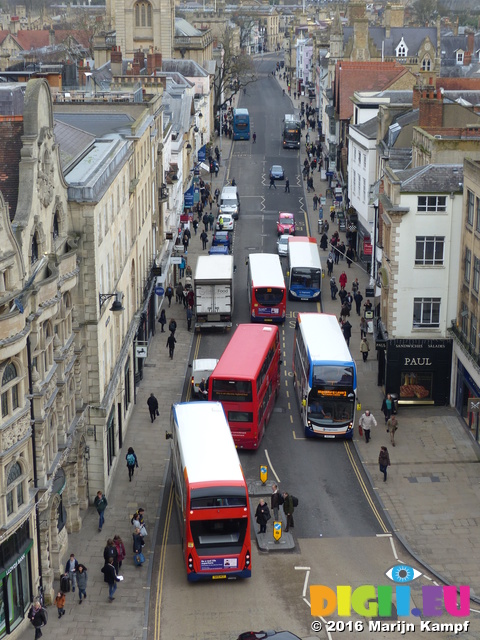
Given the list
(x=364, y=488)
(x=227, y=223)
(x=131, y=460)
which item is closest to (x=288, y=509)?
(x=364, y=488)

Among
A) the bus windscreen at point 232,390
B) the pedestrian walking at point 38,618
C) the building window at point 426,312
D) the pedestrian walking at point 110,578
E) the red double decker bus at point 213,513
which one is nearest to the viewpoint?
the pedestrian walking at point 38,618

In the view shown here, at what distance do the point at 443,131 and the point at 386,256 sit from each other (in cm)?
1007

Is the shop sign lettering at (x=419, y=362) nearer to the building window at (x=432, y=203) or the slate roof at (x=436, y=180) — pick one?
the building window at (x=432, y=203)

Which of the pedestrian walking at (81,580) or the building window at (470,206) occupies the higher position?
the building window at (470,206)

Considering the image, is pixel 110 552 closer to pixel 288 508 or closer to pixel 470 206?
pixel 288 508

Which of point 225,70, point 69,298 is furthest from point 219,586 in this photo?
point 225,70

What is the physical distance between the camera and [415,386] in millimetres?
54500

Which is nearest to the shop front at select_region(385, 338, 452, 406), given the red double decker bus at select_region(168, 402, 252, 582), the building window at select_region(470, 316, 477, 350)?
the building window at select_region(470, 316, 477, 350)

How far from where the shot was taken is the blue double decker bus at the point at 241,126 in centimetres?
13562

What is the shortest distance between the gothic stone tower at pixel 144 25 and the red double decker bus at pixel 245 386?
85.4 metres

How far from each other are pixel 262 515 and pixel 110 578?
679 centimetres

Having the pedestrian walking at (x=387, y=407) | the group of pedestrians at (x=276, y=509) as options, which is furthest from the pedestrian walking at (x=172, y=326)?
the group of pedestrians at (x=276, y=509)

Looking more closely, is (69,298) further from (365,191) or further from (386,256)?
(365,191)

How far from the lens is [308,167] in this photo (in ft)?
369
